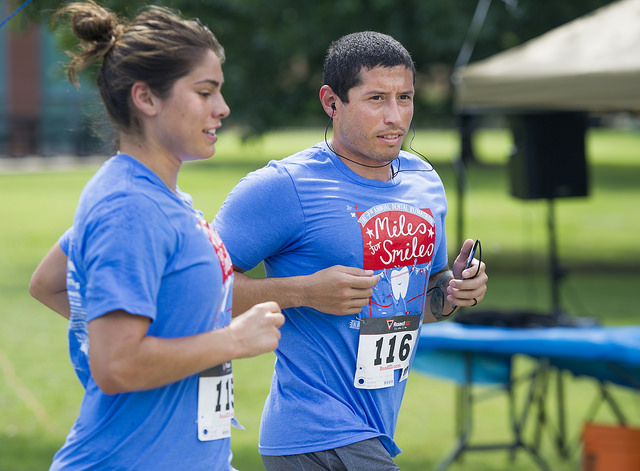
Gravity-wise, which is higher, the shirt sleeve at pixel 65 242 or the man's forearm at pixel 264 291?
the shirt sleeve at pixel 65 242

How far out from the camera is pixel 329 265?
2760 millimetres

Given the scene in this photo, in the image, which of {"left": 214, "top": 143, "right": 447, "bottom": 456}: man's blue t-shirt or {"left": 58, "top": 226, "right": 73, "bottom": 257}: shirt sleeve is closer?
{"left": 58, "top": 226, "right": 73, "bottom": 257}: shirt sleeve

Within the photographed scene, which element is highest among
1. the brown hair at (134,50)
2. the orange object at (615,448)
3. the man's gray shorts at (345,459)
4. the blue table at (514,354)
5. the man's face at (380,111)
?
the brown hair at (134,50)

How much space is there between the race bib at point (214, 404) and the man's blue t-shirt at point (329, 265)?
0.58 meters

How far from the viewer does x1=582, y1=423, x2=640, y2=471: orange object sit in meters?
4.98

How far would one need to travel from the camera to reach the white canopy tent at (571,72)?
5734 mm

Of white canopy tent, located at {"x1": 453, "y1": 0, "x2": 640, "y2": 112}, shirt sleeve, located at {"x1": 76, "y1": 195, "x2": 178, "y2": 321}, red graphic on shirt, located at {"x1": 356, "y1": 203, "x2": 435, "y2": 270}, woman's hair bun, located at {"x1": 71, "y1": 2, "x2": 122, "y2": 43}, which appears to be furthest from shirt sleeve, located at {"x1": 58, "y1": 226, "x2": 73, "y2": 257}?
white canopy tent, located at {"x1": 453, "y1": 0, "x2": 640, "y2": 112}

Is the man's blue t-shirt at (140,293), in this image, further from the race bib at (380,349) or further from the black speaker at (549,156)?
the black speaker at (549,156)

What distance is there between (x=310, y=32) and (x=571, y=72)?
7.82m

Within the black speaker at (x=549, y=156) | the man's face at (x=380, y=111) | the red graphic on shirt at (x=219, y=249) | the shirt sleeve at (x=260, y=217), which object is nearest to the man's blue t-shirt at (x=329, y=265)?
the shirt sleeve at (x=260, y=217)

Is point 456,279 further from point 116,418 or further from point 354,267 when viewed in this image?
point 116,418

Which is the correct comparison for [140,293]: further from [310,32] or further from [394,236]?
[310,32]

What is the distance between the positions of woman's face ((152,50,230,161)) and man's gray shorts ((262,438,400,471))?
1.04 meters

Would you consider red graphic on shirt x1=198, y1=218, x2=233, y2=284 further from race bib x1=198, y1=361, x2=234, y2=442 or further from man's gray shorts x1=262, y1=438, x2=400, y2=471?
man's gray shorts x1=262, y1=438, x2=400, y2=471
